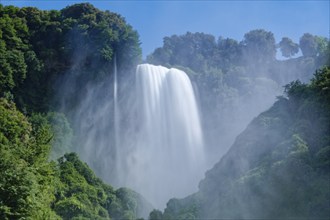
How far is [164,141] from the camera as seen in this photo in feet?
140

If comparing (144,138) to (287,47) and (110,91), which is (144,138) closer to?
(110,91)

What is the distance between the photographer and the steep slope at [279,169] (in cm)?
1945

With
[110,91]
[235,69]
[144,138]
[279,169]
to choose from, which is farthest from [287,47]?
[279,169]

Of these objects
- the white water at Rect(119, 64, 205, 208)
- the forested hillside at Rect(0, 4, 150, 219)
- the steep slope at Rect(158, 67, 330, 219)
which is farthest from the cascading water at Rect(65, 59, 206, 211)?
the steep slope at Rect(158, 67, 330, 219)

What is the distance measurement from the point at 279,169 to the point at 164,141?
22.4 metres

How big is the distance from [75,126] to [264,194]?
72.7 feet

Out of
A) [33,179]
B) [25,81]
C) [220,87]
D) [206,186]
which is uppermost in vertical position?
[220,87]

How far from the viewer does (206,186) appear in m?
26.3

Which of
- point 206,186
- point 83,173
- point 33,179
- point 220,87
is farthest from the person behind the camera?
point 220,87

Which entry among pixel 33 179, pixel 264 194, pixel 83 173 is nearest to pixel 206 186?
pixel 264 194

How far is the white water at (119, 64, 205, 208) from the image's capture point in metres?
40.2

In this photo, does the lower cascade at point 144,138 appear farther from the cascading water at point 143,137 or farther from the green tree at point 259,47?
the green tree at point 259,47

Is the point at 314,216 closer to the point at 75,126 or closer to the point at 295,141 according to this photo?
the point at 295,141

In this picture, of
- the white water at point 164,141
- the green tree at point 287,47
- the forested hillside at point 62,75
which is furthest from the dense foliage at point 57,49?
the green tree at point 287,47
